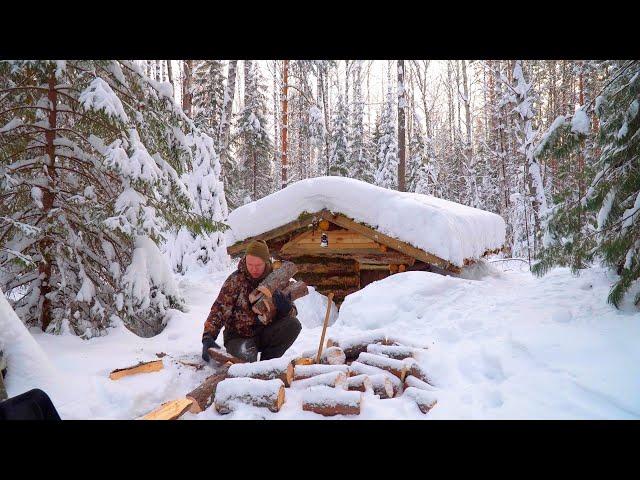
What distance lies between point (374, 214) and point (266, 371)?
4506mm

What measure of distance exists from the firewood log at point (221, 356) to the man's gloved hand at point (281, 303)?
653 millimetres

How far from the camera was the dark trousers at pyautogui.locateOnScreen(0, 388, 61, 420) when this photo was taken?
1.44 meters

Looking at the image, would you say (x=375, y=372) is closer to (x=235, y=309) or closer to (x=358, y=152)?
(x=235, y=309)

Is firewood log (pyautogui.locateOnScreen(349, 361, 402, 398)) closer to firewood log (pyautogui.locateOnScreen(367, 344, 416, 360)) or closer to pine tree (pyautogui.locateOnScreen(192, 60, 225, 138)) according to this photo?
firewood log (pyautogui.locateOnScreen(367, 344, 416, 360))

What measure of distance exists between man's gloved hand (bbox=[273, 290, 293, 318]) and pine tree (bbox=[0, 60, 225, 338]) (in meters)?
1.85

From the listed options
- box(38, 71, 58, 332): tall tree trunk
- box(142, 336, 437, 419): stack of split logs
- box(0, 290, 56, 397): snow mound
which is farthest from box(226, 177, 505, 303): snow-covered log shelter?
box(0, 290, 56, 397): snow mound

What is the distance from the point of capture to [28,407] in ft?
4.98

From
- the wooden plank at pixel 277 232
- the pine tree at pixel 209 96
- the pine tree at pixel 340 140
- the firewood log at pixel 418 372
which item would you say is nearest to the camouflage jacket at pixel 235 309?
the firewood log at pixel 418 372

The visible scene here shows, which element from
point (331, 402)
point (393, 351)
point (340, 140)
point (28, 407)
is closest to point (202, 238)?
point (393, 351)

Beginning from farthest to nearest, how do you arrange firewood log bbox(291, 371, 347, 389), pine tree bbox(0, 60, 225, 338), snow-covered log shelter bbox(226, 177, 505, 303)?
1. snow-covered log shelter bbox(226, 177, 505, 303)
2. pine tree bbox(0, 60, 225, 338)
3. firewood log bbox(291, 371, 347, 389)

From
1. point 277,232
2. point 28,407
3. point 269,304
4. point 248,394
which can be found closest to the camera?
point 28,407
